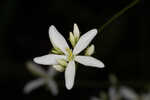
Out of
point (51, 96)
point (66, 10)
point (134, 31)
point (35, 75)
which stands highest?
point (66, 10)

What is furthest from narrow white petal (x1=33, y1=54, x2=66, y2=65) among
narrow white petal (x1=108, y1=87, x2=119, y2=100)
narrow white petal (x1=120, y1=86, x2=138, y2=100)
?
narrow white petal (x1=120, y1=86, x2=138, y2=100)

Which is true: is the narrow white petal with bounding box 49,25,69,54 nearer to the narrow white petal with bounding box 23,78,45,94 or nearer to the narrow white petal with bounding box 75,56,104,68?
the narrow white petal with bounding box 75,56,104,68

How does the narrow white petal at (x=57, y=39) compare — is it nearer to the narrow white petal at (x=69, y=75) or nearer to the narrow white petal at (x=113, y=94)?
the narrow white petal at (x=69, y=75)

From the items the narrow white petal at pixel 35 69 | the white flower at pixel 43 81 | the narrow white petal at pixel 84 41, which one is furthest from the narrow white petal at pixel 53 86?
the narrow white petal at pixel 84 41

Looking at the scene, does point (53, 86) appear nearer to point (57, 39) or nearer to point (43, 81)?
point (43, 81)

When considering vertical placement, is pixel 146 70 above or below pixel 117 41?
below

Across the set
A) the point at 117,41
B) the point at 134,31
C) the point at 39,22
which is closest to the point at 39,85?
the point at 39,22

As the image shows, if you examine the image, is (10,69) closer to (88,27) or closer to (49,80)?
(49,80)
